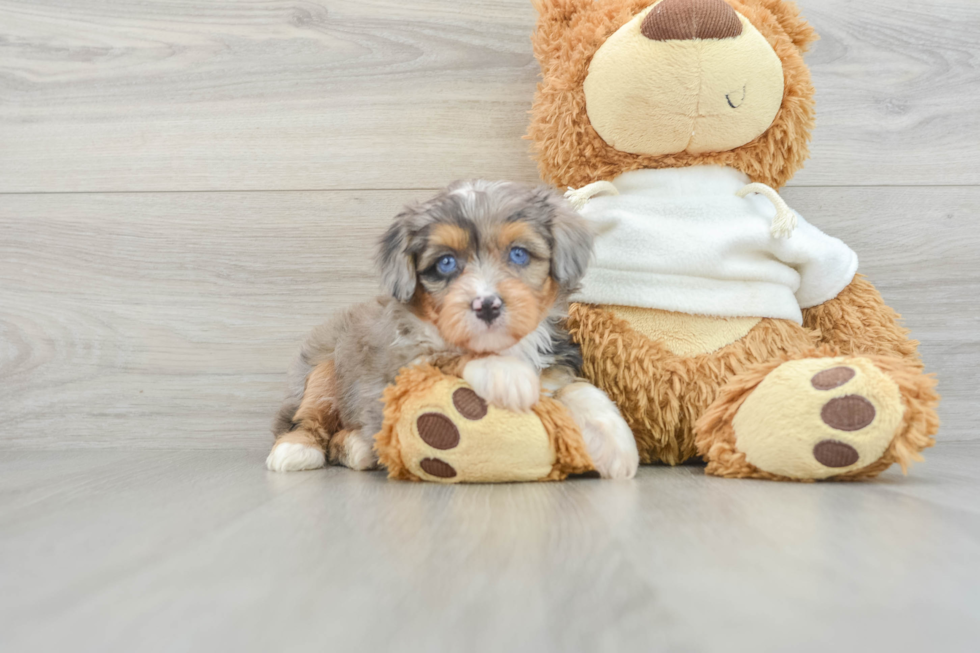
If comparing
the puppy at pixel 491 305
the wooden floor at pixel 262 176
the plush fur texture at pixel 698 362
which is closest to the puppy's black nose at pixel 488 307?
the puppy at pixel 491 305

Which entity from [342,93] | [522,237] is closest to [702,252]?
[522,237]

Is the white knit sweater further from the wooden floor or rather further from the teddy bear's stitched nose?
the wooden floor

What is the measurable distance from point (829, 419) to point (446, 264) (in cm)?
68

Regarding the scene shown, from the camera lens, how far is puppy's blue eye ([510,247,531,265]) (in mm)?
1281

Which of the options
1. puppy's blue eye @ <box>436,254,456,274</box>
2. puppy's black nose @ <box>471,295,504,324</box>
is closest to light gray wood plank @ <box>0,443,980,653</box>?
puppy's black nose @ <box>471,295,504,324</box>

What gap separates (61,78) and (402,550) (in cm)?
177

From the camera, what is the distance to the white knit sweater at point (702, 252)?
1.43m

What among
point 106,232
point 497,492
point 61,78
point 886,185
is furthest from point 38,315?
point 886,185

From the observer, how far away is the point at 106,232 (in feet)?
6.23

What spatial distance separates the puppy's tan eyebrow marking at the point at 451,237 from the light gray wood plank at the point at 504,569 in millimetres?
422

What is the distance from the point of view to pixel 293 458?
59.3 inches

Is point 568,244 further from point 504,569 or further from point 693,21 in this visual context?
point 504,569

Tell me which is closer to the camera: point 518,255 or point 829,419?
point 829,419

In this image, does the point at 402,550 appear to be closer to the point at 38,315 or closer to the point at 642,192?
the point at 642,192
